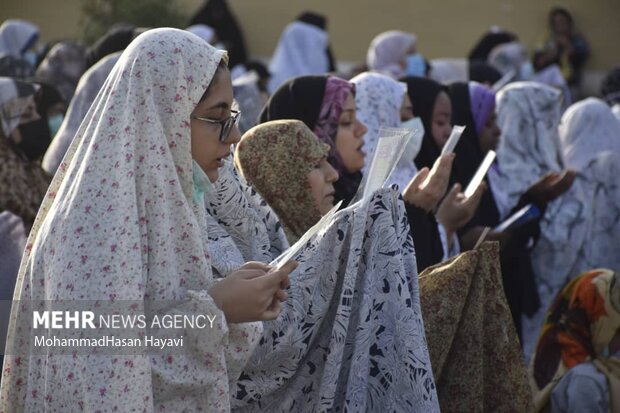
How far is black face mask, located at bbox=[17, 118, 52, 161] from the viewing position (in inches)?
173

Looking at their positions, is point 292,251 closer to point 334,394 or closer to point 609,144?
point 334,394

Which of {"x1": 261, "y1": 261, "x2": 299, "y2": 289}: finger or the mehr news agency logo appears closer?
the mehr news agency logo

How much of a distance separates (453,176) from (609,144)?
1249 mm

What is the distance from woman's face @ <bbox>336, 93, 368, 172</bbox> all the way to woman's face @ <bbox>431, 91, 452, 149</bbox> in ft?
3.43

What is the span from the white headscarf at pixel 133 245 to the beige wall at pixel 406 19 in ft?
38.8

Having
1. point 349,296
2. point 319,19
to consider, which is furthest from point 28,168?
point 319,19

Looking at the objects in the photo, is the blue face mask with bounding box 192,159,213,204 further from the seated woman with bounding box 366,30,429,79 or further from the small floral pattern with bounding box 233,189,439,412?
the seated woman with bounding box 366,30,429,79

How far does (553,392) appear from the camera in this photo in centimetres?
421

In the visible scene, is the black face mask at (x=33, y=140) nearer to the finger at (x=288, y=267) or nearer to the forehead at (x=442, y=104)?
the forehead at (x=442, y=104)

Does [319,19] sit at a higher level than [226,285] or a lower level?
lower

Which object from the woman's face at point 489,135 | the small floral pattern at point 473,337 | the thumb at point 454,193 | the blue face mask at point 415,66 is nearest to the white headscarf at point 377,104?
the thumb at point 454,193

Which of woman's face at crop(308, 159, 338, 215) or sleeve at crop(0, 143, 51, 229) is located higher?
woman's face at crop(308, 159, 338, 215)

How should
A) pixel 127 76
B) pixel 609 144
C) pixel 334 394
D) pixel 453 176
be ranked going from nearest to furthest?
pixel 127 76, pixel 334 394, pixel 453 176, pixel 609 144

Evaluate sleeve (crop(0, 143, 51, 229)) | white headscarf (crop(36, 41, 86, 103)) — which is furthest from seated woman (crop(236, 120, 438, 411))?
white headscarf (crop(36, 41, 86, 103))
